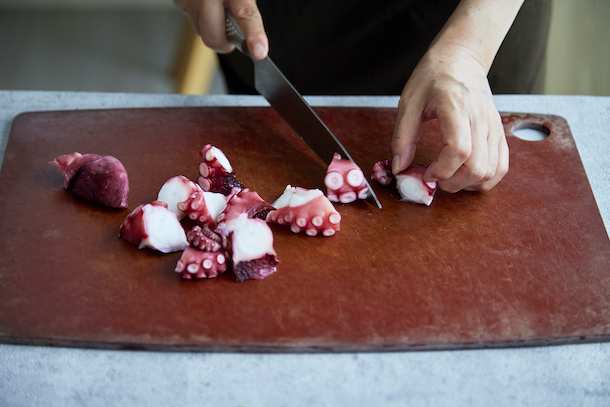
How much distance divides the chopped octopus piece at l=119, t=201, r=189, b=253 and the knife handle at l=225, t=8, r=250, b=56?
62 cm

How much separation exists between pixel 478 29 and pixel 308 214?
785mm

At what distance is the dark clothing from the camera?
2014mm

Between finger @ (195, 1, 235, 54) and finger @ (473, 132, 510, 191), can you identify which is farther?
finger @ (195, 1, 235, 54)

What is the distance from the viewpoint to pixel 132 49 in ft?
13.7

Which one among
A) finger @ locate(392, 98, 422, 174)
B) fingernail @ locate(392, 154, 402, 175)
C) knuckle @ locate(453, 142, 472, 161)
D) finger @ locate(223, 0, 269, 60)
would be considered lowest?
fingernail @ locate(392, 154, 402, 175)

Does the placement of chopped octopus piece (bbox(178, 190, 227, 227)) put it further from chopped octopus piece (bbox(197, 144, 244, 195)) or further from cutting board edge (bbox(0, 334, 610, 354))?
cutting board edge (bbox(0, 334, 610, 354))

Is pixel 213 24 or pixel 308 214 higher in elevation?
pixel 213 24

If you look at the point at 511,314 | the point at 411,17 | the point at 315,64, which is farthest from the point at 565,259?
the point at 315,64

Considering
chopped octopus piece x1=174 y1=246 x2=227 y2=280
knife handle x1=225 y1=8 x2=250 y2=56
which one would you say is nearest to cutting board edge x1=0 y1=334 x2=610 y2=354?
chopped octopus piece x1=174 y1=246 x2=227 y2=280

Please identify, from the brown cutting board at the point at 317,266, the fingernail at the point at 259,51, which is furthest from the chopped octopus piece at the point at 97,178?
the fingernail at the point at 259,51

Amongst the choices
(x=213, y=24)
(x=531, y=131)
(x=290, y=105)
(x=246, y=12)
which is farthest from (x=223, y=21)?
(x=531, y=131)

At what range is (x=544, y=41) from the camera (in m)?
2.24

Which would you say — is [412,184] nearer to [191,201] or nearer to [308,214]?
[308,214]

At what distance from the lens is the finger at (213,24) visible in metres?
1.75
